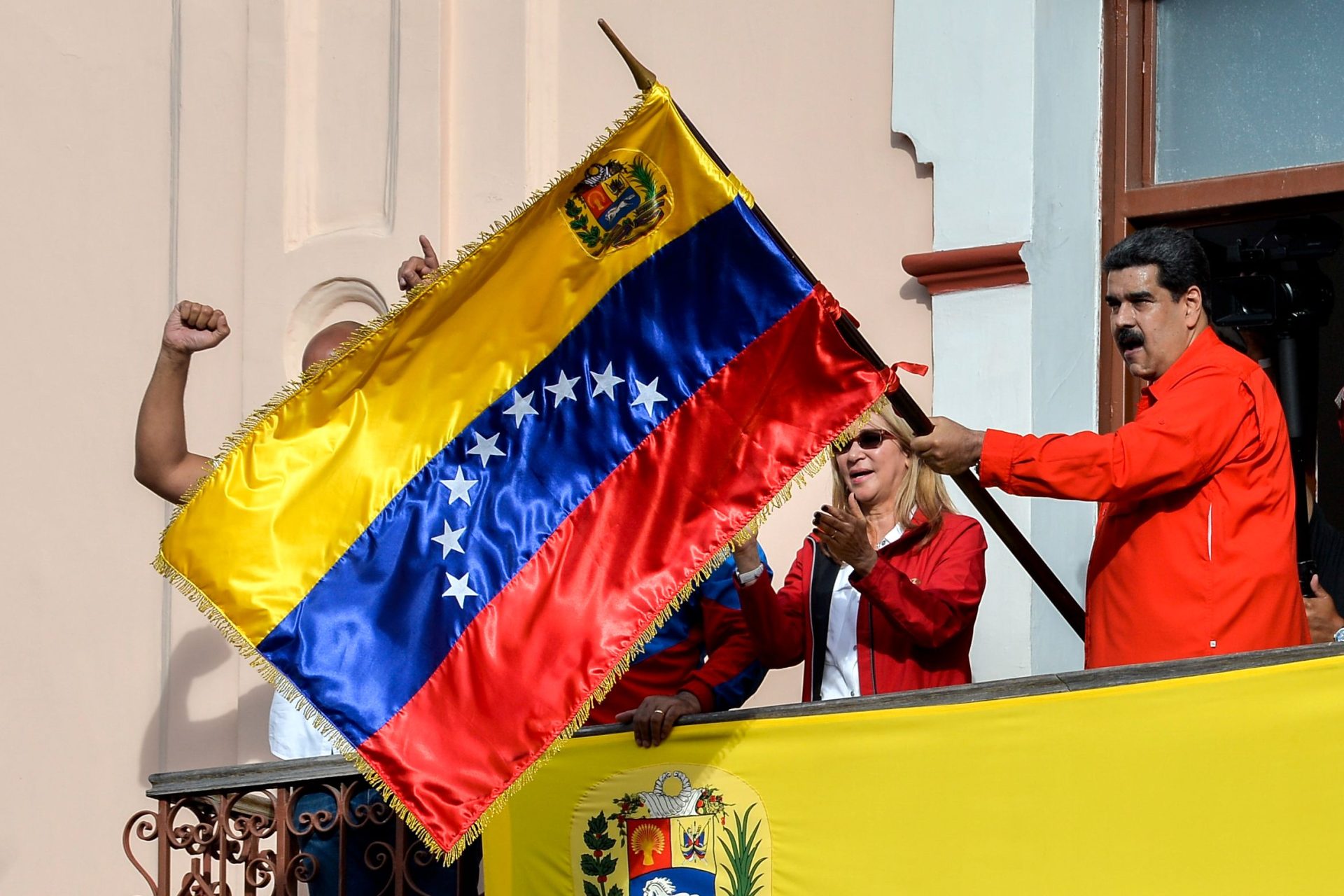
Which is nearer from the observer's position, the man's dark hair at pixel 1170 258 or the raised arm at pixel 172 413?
the man's dark hair at pixel 1170 258

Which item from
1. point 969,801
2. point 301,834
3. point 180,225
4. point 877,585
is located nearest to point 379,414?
point 301,834

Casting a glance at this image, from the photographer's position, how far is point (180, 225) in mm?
7578

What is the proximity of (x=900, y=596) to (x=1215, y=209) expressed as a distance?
194 cm

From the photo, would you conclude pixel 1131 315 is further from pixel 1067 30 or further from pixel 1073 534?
pixel 1067 30

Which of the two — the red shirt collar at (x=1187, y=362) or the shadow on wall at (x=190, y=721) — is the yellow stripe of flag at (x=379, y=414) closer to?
the red shirt collar at (x=1187, y=362)

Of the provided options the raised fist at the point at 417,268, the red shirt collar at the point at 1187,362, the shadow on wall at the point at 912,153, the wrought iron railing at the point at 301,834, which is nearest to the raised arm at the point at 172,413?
the raised fist at the point at 417,268

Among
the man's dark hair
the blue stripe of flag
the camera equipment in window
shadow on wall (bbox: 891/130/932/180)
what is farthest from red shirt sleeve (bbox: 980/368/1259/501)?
shadow on wall (bbox: 891/130/932/180)

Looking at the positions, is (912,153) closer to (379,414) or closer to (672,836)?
(379,414)

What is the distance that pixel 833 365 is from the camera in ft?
16.0

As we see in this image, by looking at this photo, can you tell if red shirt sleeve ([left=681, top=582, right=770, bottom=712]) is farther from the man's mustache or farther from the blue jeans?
the man's mustache

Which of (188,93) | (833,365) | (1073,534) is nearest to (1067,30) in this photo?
(1073,534)

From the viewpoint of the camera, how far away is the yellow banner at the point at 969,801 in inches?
168

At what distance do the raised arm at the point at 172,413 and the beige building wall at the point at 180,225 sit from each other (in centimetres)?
190

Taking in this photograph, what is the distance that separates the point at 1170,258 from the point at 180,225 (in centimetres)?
403
